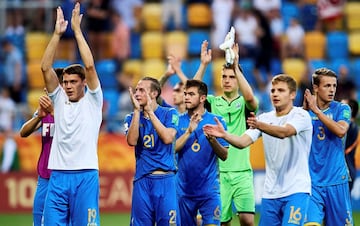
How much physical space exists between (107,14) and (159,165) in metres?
13.0

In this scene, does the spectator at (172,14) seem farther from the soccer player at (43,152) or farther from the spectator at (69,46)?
the soccer player at (43,152)

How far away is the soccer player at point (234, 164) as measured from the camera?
13.0 meters

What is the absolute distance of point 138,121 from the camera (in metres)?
11.3

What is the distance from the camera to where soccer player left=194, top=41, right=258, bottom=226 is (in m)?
13.0

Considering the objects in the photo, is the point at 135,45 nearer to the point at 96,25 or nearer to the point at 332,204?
the point at 96,25

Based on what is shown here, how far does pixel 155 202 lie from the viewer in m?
11.4

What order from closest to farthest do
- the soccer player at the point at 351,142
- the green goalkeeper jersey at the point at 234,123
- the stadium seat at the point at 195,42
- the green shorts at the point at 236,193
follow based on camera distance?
the green shorts at the point at 236,193 < the green goalkeeper jersey at the point at 234,123 < the soccer player at the point at 351,142 < the stadium seat at the point at 195,42

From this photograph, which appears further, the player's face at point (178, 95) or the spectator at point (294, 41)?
the spectator at point (294, 41)

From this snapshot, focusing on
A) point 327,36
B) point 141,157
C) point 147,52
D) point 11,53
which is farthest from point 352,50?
point 141,157

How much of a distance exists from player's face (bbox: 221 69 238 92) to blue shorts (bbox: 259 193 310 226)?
8.73ft

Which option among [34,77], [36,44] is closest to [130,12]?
[36,44]

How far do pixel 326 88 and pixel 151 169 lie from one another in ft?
7.63

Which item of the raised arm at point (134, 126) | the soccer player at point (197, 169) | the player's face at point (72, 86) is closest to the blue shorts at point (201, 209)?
the soccer player at point (197, 169)

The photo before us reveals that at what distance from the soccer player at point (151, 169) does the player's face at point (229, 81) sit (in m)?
1.64
